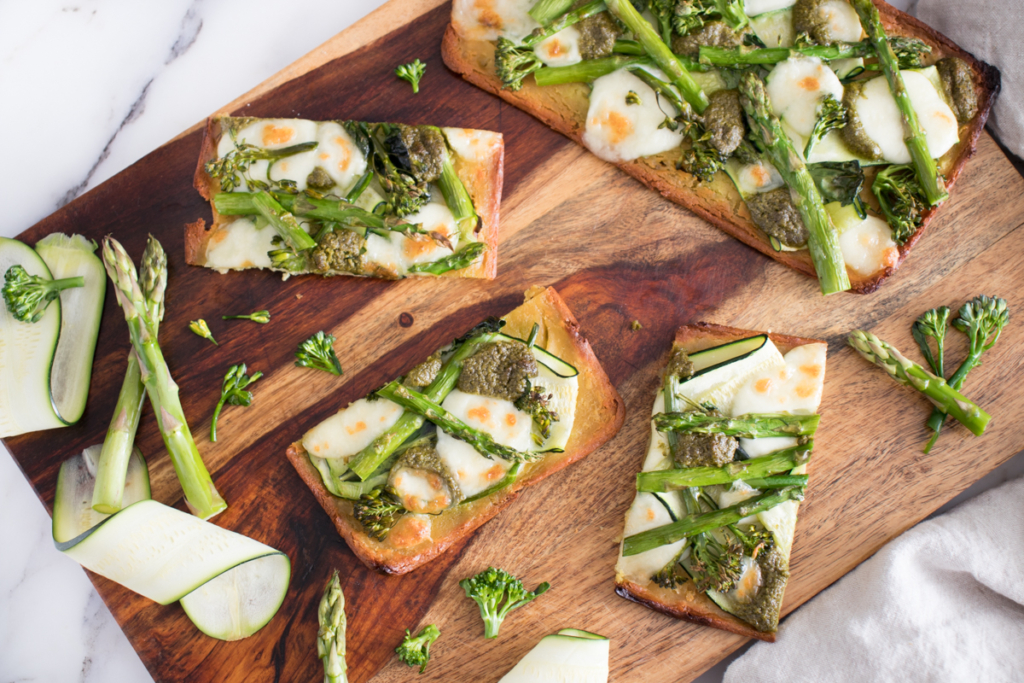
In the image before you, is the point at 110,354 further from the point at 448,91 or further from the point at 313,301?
the point at 448,91

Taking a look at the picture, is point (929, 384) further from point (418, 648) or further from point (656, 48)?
point (418, 648)

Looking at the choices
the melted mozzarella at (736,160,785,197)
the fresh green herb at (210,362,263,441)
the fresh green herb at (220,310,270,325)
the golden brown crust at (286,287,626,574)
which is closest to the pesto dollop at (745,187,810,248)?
the melted mozzarella at (736,160,785,197)

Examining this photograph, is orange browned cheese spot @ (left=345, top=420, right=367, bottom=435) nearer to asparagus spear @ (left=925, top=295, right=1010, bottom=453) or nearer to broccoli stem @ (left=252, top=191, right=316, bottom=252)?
broccoli stem @ (left=252, top=191, right=316, bottom=252)

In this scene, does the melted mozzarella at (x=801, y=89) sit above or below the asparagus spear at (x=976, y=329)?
above

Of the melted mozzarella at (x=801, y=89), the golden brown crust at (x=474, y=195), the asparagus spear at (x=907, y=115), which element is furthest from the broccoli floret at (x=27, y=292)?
the asparagus spear at (x=907, y=115)

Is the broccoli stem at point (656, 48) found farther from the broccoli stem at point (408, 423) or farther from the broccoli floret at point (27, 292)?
the broccoli floret at point (27, 292)

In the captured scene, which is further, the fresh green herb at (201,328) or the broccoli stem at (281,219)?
the fresh green herb at (201,328)

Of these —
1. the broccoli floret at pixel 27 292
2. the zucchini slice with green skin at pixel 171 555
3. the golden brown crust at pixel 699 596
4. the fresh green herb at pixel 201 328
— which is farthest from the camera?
the fresh green herb at pixel 201 328
